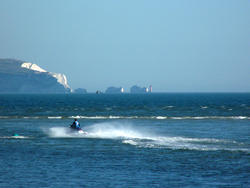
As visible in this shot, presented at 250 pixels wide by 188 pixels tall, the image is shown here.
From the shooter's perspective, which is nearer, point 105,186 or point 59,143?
point 105,186

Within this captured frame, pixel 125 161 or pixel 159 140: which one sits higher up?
pixel 159 140

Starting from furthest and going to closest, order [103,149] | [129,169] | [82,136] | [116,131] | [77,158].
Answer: [116,131] < [82,136] < [103,149] < [77,158] < [129,169]

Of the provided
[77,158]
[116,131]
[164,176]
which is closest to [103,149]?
[77,158]

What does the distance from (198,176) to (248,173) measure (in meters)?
2.94

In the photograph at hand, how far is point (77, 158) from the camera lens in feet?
95.8

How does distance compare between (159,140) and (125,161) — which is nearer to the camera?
(125,161)

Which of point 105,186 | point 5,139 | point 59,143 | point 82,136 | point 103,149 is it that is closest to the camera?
point 105,186

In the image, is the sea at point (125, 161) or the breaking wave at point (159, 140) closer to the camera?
the sea at point (125, 161)

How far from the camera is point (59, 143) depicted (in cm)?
3759

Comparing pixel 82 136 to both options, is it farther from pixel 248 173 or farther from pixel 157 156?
pixel 248 173

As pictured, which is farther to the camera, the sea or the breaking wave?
the breaking wave

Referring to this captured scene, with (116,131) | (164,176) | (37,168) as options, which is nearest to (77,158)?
(37,168)

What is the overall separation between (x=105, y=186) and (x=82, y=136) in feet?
71.2

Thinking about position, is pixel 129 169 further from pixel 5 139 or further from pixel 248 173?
pixel 5 139
